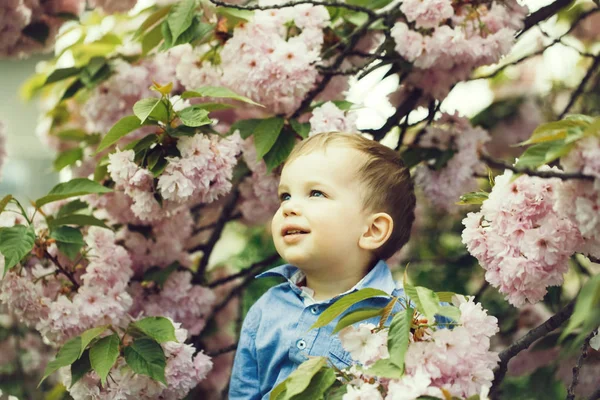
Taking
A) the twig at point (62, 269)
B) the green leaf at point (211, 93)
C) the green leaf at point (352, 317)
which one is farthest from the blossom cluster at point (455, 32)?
the twig at point (62, 269)


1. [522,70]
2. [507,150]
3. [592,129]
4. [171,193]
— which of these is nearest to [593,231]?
[592,129]

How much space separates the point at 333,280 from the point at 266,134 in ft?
1.79

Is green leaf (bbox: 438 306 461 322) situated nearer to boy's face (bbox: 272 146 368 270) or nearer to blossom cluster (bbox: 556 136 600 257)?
blossom cluster (bbox: 556 136 600 257)

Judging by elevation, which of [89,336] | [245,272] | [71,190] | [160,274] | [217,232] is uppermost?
[71,190]

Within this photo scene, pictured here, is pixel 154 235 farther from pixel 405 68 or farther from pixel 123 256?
pixel 405 68

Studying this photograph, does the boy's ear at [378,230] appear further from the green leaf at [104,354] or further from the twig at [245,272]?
the twig at [245,272]

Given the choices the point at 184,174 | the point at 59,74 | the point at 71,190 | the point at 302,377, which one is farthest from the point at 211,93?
the point at 59,74

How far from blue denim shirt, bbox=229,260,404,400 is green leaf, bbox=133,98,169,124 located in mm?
488

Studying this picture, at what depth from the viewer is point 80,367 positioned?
1965 millimetres

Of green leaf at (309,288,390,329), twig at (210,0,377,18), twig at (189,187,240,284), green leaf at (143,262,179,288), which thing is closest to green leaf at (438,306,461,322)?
green leaf at (309,288,390,329)

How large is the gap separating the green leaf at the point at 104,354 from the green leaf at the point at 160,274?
499 millimetres

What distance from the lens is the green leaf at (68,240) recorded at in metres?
2.11

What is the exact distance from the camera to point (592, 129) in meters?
1.23

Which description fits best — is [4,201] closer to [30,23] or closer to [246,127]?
[246,127]
